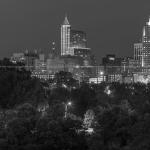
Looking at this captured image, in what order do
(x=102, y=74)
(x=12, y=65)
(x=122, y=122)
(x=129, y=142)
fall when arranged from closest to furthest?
(x=129, y=142)
(x=122, y=122)
(x=12, y=65)
(x=102, y=74)

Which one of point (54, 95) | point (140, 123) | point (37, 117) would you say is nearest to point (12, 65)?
point (54, 95)

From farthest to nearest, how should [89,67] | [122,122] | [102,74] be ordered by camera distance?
[89,67]
[102,74]
[122,122]

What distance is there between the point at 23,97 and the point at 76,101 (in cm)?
326

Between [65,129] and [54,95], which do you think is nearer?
[65,129]

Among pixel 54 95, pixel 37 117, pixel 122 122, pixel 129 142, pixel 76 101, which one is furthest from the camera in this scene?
pixel 54 95

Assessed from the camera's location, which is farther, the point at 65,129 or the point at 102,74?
the point at 102,74

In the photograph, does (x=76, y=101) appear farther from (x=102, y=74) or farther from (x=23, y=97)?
(x=102, y=74)

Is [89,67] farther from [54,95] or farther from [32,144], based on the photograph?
[32,144]

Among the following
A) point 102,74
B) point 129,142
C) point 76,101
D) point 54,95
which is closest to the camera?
point 129,142

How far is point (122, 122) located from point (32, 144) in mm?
2808

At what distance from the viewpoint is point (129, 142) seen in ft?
57.2

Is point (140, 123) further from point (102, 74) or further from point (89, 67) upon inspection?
point (89, 67)

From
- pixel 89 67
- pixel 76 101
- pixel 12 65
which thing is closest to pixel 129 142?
pixel 76 101

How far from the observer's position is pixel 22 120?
63.2 ft
